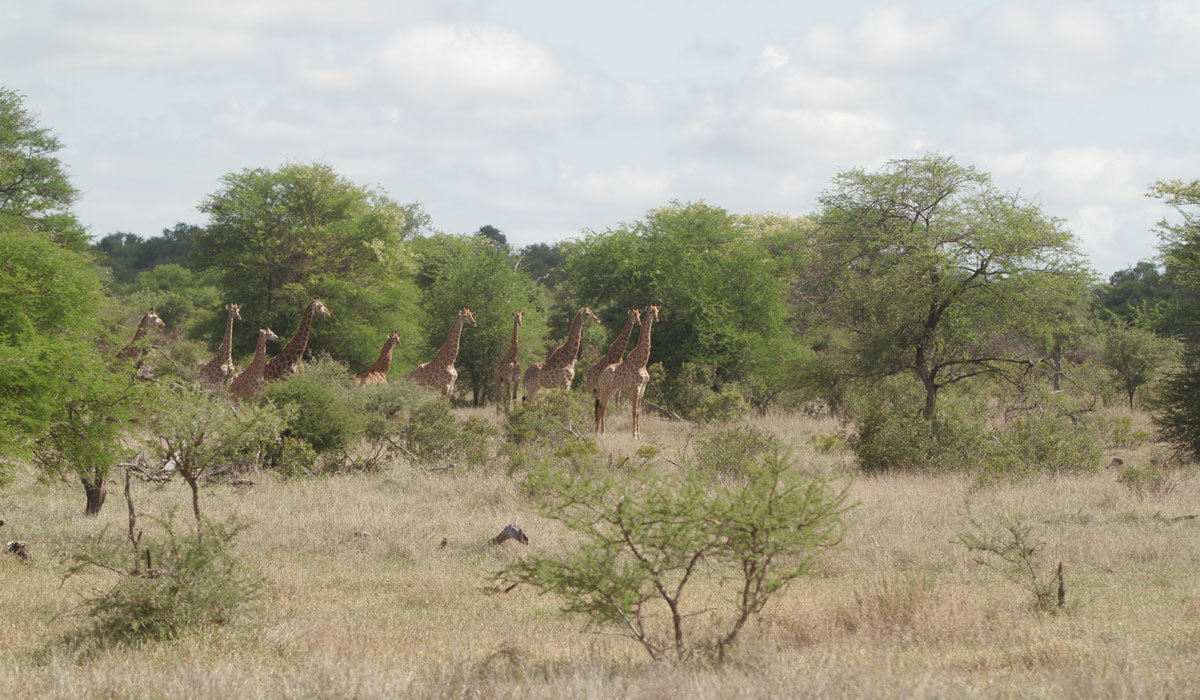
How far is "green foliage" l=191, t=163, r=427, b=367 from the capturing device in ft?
91.1

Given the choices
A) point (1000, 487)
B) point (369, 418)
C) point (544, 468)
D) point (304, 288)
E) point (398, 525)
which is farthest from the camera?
point (304, 288)

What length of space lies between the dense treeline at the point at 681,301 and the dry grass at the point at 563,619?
188 centimetres

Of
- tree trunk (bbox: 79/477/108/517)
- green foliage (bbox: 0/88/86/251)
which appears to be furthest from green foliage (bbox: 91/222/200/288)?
tree trunk (bbox: 79/477/108/517)

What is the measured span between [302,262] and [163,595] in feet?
73.7

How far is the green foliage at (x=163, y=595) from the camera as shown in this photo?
6.73 metres

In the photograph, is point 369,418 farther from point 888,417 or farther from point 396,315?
point 396,315

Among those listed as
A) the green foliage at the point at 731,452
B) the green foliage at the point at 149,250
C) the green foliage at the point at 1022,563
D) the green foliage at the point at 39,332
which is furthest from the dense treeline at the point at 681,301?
the green foliage at the point at 149,250

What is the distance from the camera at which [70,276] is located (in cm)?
918

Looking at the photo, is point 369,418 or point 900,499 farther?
point 369,418

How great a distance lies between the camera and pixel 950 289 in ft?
56.2

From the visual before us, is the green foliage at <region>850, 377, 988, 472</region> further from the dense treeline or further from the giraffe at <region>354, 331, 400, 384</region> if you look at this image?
the giraffe at <region>354, 331, 400, 384</region>

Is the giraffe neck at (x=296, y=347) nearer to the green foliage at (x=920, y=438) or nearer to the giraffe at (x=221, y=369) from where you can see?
the giraffe at (x=221, y=369)

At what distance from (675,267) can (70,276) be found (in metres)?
21.9

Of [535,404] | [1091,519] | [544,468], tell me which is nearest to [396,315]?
[535,404]
